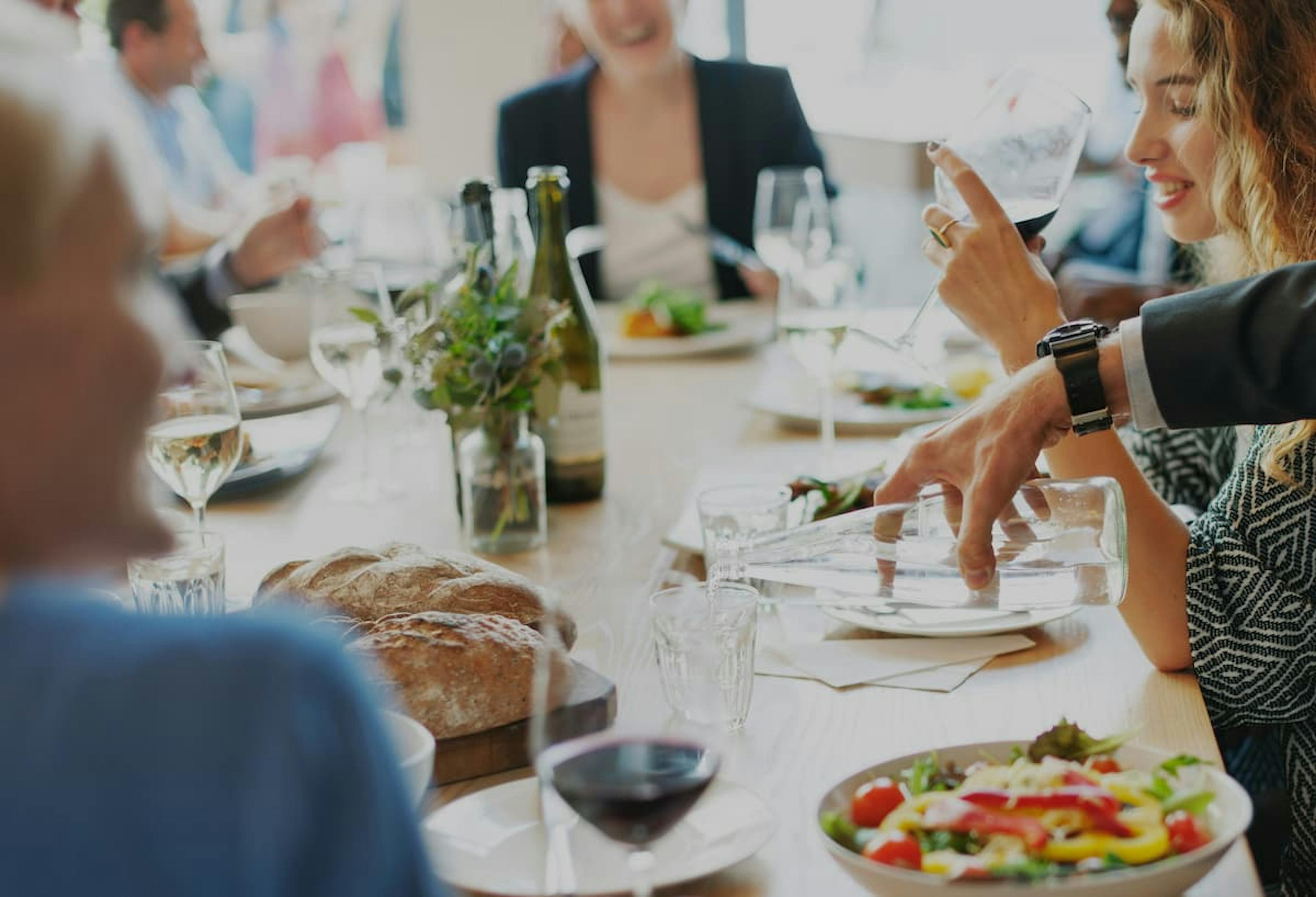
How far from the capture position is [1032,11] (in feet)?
21.6

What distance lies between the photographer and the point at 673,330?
2.71 m

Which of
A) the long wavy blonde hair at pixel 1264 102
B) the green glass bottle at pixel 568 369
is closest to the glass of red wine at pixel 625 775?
the long wavy blonde hair at pixel 1264 102

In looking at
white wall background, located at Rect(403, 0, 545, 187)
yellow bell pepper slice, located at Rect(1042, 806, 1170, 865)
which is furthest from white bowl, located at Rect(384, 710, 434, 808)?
white wall background, located at Rect(403, 0, 545, 187)

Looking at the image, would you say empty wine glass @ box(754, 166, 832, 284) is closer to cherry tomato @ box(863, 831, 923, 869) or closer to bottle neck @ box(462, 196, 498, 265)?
bottle neck @ box(462, 196, 498, 265)

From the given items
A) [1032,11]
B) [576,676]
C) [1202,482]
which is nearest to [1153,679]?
[576,676]

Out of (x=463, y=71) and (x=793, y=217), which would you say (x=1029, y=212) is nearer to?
(x=793, y=217)

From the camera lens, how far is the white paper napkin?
1.21 metres

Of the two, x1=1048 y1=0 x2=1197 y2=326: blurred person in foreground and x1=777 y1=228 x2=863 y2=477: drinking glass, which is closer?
x1=777 y1=228 x2=863 y2=477: drinking glass

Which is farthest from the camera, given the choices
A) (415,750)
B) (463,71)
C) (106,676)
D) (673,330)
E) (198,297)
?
(463,71)

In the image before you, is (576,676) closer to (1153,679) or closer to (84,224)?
(1153,679)

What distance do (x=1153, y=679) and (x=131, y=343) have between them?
3.01ft

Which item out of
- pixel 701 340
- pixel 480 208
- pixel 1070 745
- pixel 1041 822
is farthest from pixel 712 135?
pixel 1041 822

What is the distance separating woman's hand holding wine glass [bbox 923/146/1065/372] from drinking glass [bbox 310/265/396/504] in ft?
2.25

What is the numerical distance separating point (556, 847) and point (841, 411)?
4.64 ft
